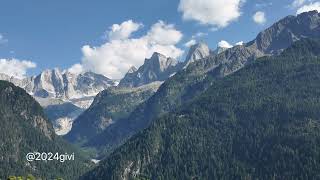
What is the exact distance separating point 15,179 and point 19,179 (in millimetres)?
1246

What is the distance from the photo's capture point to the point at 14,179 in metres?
91.6

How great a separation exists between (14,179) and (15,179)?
325 mm

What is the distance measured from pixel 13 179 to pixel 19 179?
1.67 meters

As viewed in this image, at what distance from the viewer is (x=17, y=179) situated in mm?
93312

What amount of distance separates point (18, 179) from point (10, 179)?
2.37 m

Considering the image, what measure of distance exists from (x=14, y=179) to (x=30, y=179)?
Result: 439 cm

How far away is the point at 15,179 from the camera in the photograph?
91875mm

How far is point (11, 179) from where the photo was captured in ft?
300

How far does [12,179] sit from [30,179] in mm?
4509

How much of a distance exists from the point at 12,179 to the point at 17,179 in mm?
1803

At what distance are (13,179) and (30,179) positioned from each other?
4.50 m

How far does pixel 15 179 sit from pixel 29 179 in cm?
348

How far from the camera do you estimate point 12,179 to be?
91.6m

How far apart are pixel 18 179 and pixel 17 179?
155mm
